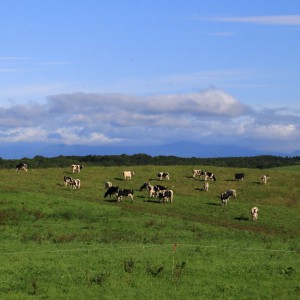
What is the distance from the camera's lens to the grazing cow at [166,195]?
60125 mm

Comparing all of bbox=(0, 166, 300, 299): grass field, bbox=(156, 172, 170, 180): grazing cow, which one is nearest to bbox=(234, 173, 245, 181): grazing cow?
bbox=(0, 166, 300, 299): grass field

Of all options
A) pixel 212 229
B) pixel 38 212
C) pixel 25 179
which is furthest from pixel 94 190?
pixel 212 229

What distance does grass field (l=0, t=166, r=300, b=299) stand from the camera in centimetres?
2464

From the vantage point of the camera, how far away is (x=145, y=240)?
39.2 meters

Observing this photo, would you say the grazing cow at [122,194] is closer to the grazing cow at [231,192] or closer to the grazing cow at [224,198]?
the grazing cow at [224,198]

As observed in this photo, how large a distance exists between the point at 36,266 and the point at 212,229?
2100cm

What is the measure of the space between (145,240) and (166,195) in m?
21.1

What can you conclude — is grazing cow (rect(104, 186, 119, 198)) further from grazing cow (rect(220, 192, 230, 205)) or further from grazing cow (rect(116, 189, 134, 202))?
grazing cow (rect(220, 192, 230, 205))

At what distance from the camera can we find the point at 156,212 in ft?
180

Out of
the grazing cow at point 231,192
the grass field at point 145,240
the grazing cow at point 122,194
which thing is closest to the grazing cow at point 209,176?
the grass field at point 145,240

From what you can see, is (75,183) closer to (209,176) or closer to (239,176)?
(209,176)

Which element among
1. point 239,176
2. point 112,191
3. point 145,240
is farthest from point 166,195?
point 145,240

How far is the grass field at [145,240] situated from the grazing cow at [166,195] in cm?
97

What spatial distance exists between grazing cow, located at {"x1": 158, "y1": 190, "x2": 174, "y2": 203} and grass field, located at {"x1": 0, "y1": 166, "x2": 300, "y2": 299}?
975mm
